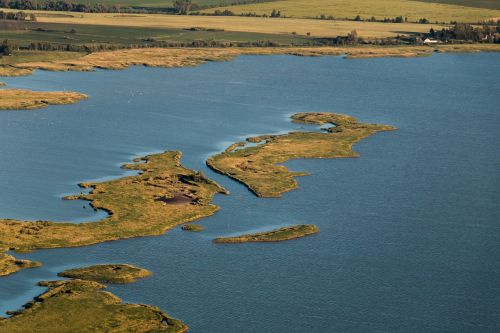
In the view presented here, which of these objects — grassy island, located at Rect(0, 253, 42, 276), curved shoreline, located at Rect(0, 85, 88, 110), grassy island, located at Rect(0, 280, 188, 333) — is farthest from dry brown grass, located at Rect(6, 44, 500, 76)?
grassy island, located at Rect(0, 280, 188, 333)

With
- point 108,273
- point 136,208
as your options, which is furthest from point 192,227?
point 108,273

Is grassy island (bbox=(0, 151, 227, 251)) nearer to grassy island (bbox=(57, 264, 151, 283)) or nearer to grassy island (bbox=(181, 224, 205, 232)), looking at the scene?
grassy island (bbox=(181, 224, 205, 232))

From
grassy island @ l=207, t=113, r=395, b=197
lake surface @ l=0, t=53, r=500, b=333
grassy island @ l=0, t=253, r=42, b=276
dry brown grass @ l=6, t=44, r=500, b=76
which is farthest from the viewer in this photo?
dry brown grass @ l=6, t=44, r=500, b=76

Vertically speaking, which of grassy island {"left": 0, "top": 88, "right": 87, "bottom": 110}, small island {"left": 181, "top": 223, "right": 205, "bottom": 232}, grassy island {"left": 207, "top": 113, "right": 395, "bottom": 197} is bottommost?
small island {"left": 181, "top": 223, "right": 205, "bottom": 232}

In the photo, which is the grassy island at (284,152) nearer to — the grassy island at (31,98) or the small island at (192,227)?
the small island at (192,227)

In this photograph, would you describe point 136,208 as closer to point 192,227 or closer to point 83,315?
point 192,227

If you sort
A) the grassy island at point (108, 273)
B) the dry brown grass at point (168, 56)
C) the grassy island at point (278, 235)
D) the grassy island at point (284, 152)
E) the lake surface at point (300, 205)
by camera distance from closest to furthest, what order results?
1. the lake surface at point (300, 205)
2. the grassy island at point (108, 273)
3. the grassy island at point (278, 235)
4. the grassy island at point (284, 152)
5. the dry brown grass at point (168, 56)

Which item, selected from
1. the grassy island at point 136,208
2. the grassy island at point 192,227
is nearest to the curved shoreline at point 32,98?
the grassy island at point 136,208
